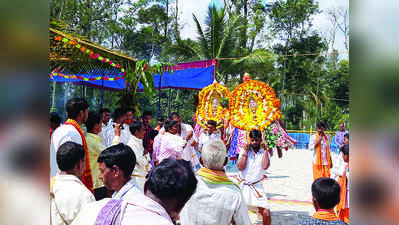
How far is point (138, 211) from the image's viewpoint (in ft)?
4.36

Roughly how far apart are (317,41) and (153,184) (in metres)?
20.7

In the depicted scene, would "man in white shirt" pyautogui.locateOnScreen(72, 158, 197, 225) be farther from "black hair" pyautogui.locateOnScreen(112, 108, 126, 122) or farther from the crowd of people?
"black hair" pyautogui.locateOnScreen(112, 108, 126, 122)

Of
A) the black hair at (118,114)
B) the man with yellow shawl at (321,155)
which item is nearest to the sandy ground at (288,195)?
the man with yellow shawl at (321,155)

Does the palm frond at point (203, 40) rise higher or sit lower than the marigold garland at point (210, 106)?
higher

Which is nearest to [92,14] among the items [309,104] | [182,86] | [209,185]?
[182,86]

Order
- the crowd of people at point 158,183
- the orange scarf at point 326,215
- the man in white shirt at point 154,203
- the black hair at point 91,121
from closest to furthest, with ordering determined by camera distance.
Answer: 1. the man in white shirt at point 154,203
2. the crowd of people at point 158,183
3. the orange scarf at point 326,215
4. the black hair at point 91,121

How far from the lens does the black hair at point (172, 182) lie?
1.49 meters

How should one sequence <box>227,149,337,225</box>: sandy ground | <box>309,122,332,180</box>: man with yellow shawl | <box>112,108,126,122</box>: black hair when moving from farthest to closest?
<box>309,122,332,180</box>: man with yellow shawl < <box>227,149,337,225</box>: sandy ground < <box>112,108,126,122</box>: black hair

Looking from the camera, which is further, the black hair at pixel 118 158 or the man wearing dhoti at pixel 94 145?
the man wearing dhoti at pixel 94 145

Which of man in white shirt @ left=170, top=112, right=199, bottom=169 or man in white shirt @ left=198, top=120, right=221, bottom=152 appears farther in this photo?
man in white shirt @ left=198, top=120, right=221, bottom=152

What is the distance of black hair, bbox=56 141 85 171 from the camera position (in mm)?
2131

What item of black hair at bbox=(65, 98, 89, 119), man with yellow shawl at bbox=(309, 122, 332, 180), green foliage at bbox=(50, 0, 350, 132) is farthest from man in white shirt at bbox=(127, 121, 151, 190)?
green foliage at bbox=(50, 0, 350, 132)

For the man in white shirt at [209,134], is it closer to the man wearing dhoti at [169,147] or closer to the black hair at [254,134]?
the man wearing dhoti at [169,147]
